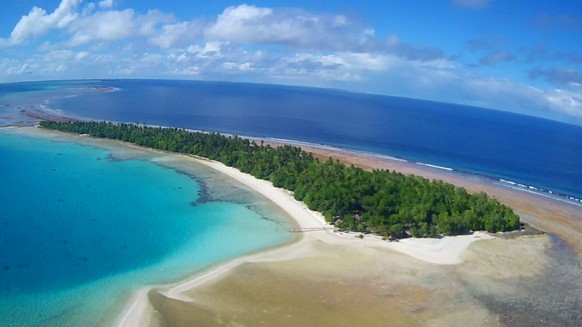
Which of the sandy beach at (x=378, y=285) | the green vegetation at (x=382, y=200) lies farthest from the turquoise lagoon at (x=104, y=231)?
the green vegetation at (x=382, y=200)

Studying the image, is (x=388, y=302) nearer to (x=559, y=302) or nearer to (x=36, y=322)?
(x=559, y=302)

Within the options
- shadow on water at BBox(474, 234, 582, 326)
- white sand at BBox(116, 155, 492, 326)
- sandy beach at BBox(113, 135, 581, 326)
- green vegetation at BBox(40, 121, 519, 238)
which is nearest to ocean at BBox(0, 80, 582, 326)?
white sand at BBox(116, 155, 492, 326)

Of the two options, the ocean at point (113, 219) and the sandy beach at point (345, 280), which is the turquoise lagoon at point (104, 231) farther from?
the sandy beach at point (345, 280)

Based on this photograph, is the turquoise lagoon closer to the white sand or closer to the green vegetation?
the white sand

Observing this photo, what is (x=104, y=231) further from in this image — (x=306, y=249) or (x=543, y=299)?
(x=543, y=299)

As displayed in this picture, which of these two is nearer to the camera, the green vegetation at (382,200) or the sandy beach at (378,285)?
the sandy beach at (378,285)
